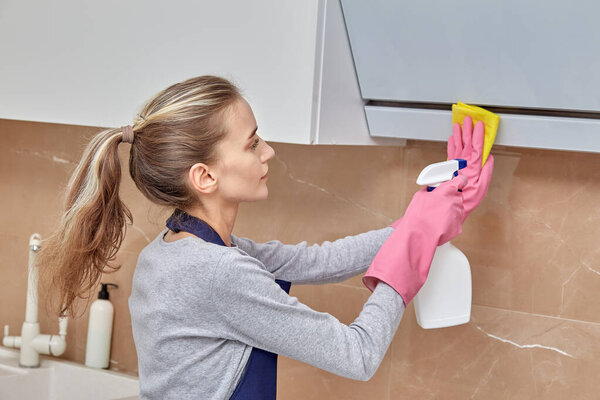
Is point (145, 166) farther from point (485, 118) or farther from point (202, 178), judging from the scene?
point (485, 118)

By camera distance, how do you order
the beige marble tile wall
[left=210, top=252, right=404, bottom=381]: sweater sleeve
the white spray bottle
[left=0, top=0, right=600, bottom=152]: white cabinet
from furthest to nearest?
the beige marble tile wall, the white spray bottle, [left=0, top=0, right=600, bottom=152]: white cabinet, [left=210, top=252, right=404, bottom=381]: sweater sleeve

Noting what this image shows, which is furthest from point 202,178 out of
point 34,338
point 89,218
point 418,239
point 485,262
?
point 34,338

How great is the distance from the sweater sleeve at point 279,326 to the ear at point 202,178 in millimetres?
108

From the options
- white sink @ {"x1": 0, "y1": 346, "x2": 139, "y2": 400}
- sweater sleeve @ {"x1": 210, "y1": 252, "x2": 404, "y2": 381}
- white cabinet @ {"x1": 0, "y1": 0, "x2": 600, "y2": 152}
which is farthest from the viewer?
white sink @ {"x1": 0, "y1": 346, "x2": 139, "y2": 400}

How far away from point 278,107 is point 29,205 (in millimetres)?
957

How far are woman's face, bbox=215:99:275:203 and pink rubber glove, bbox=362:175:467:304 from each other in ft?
0.64

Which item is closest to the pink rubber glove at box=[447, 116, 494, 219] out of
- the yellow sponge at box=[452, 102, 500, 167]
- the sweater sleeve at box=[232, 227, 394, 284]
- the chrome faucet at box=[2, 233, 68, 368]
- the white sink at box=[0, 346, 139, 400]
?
the yellow sponge at box=[452, 102, 500, 167]

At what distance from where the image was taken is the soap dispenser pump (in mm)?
1694

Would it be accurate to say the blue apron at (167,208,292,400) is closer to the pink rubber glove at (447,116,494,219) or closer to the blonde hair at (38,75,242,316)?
the blonde hair at (38,75,242,316)

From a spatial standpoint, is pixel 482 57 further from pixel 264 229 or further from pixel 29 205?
pixel 29 205

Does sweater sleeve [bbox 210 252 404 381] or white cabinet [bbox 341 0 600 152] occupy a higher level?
white cabinet [bbox 341 0 600 152]

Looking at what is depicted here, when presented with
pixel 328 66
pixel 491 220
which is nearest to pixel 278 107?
pixel 328 66

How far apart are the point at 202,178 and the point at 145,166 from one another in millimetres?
80

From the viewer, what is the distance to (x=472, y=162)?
114cm
